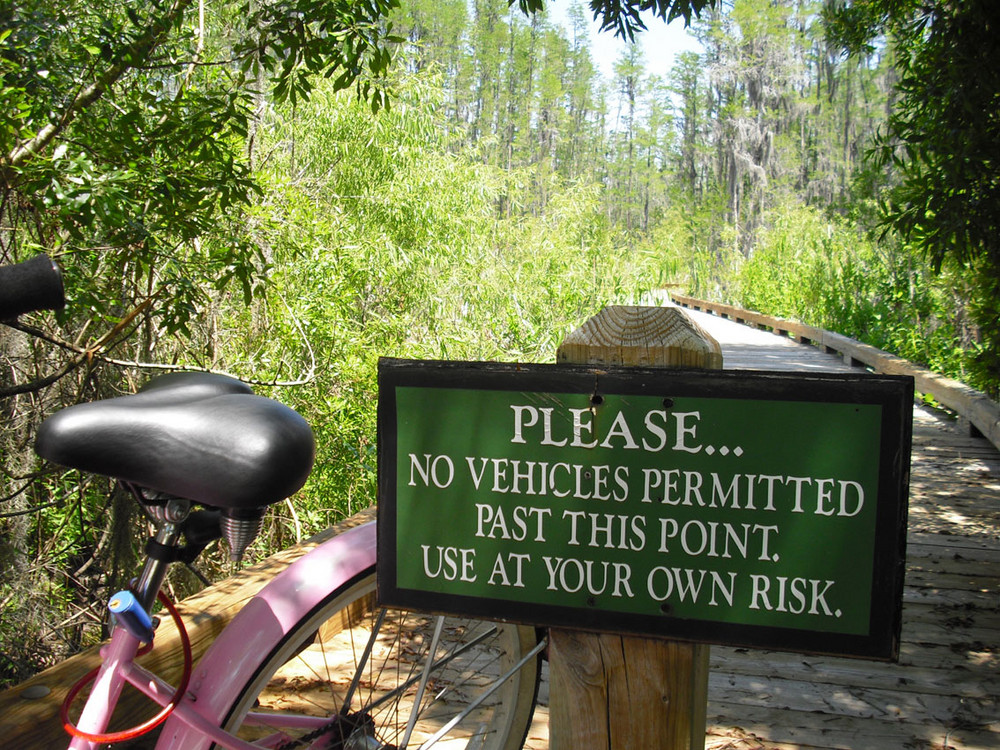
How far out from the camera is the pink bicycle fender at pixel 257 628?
1667 mm

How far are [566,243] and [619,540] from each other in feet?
31.8

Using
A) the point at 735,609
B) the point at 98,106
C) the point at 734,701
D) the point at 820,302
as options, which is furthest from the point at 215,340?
the point at 820,302

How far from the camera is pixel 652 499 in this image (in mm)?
1438

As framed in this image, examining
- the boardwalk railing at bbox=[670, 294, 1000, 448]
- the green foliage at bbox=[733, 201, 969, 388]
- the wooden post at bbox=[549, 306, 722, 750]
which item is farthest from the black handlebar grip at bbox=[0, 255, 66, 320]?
the green foliage at bbox=[733, 201, 969, 388]

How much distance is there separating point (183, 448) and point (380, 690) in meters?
1.71

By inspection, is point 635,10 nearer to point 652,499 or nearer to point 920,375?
point 652,499

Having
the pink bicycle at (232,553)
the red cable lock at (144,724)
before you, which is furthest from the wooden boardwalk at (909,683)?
the red cable lock at (144,724)

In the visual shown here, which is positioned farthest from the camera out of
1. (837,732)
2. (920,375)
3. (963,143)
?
(920,375)

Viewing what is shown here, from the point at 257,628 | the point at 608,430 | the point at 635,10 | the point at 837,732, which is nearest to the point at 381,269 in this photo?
the point at 635,10

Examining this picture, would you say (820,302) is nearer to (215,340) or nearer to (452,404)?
(215,340)

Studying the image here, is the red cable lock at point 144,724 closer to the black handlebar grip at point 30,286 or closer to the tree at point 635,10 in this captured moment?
the black handlebar grip at point 30,286

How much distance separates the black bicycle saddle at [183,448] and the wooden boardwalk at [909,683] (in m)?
0.77

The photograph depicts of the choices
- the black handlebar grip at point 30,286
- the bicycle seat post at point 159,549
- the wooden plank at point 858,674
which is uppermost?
the black handlebar grip at point 30,286

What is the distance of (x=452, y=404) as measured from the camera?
153 centimetres
